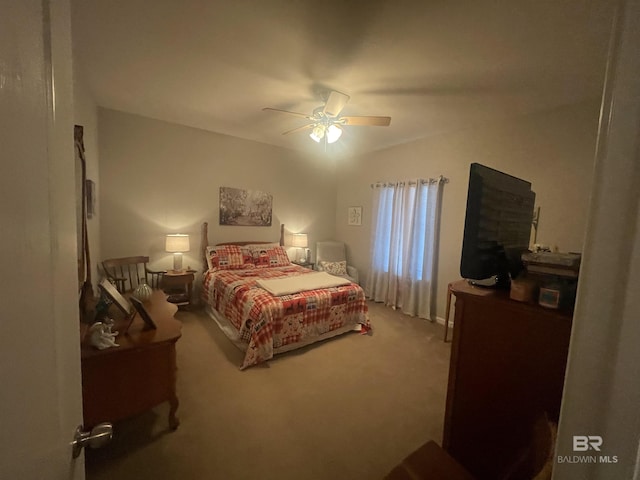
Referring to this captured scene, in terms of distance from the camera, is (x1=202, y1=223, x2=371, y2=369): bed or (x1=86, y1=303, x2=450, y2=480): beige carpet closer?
(x1=86, y1=303, x2=450, y2=480): beige carpet

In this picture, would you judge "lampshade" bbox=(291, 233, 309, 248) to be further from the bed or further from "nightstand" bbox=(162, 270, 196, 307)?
"nightstand" bbox=(162, 270, 196, 307)

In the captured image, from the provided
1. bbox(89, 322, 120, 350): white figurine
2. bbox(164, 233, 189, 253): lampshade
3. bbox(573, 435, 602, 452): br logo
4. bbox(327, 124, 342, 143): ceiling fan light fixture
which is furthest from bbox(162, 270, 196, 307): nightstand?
bbox(573, 435, 602, 452): br logo

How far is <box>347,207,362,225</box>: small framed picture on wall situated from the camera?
4738 millimetres

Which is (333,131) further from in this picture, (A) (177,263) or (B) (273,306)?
(A) (177,263)

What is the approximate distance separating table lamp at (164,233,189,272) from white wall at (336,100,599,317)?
3.21 meters

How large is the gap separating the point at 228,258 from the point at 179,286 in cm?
78

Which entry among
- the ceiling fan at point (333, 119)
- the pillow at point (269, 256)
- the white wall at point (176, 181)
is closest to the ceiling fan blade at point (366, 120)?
the ceiling fan at point (333, 119)

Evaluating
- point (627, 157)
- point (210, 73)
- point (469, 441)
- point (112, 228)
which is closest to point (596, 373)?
point (627, 157)

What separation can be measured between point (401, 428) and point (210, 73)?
314 centimetres

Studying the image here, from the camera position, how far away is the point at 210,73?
2.18 m

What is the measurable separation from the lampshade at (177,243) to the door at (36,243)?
312cm

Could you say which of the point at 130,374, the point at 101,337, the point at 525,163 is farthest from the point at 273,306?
the point at 525,163

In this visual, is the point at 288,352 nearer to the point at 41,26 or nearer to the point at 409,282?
the point at 409,282

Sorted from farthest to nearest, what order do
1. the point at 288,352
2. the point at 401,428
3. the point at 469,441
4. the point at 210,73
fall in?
the point at 288,352
the point at 210,73
the point at 401,428
the point at 469,441
